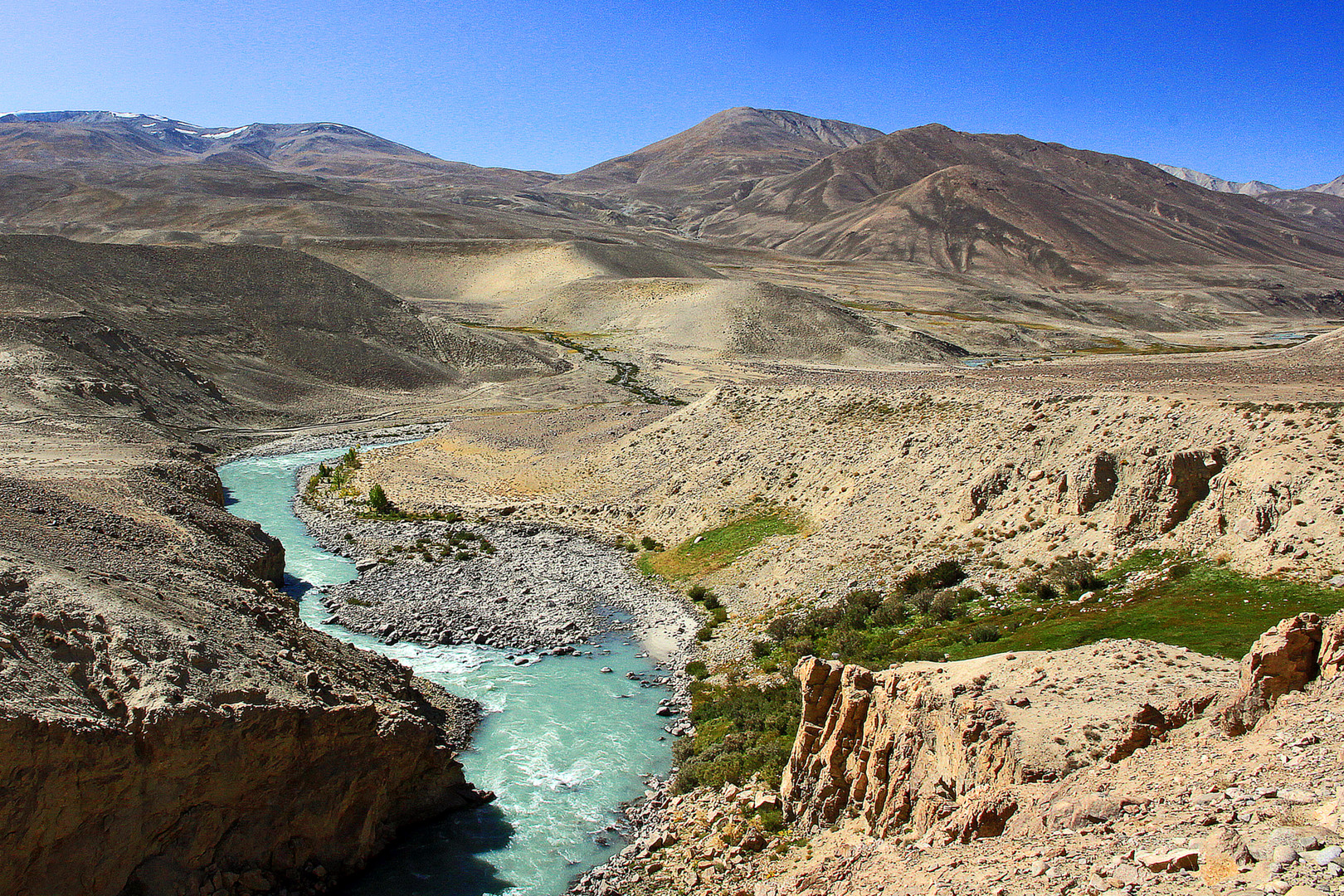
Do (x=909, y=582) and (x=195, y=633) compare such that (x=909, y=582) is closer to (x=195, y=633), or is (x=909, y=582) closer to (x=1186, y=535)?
(x=1186, y=535)

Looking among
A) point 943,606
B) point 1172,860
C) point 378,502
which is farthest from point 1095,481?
point 378,502

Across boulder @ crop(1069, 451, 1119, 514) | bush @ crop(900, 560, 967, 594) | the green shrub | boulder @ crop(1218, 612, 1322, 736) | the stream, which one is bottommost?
the stream

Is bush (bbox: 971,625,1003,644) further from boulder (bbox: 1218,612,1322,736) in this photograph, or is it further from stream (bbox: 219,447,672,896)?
boulder (bbox: 1218,612,1322,736)

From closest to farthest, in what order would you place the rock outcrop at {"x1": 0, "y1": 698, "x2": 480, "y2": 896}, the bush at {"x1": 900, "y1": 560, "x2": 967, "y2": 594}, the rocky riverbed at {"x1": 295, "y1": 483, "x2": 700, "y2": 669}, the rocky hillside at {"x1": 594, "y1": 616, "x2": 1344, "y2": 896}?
the rocky hillside at {"x1": 594, "y1": 616, "x2": 1344, "y2": 896} → the rock outcrop at {"x1": 0, "y1": 698, "x2": 480, "y2": 896} → the bush at {"x1": 900, "y1": 560, "x2": 967, "y2": 594} → the rocky riverbed at {"x1": 295, "y1": 483, "x2": 700, "y2": 669}

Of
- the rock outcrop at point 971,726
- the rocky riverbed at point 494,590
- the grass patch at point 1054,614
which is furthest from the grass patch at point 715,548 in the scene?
the rock outcrop at point 971,726

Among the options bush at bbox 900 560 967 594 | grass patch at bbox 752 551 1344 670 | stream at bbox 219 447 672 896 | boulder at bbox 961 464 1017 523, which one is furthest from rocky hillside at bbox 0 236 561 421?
boulder at bbox 961 464 1017 523

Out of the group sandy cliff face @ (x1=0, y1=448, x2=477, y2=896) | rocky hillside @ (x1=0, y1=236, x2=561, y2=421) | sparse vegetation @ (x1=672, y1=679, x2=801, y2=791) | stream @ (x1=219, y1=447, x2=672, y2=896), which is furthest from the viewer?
rocky hillside @ (x1=0, y1=236, x2=561, y2=421)
